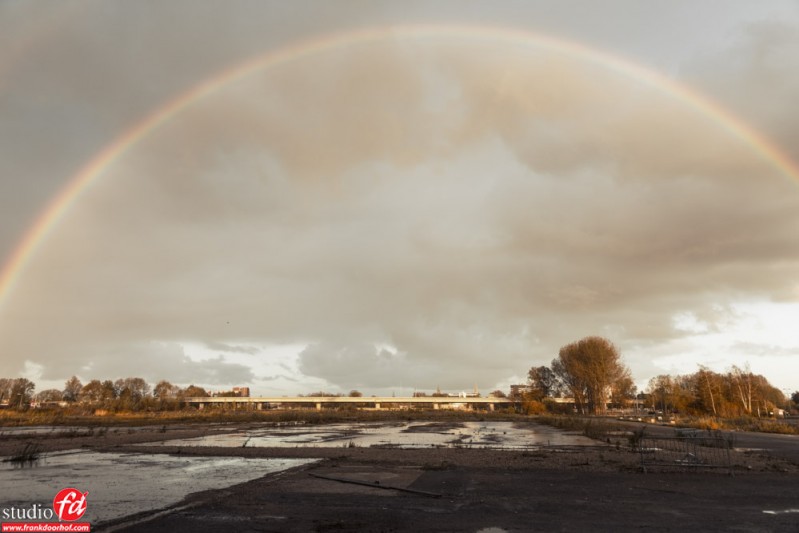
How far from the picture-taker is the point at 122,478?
68.4ft

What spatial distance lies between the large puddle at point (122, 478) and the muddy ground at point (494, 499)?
139 cm

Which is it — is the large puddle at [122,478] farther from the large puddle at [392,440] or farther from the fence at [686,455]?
the fence at [686,455]

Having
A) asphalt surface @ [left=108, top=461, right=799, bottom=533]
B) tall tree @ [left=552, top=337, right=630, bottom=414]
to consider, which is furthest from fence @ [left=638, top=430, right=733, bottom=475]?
tall tree @ [left=552, top=337, right=630, bottom=414]

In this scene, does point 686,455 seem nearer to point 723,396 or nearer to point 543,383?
point 723,396

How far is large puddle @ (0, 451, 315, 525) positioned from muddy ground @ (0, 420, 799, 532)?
139 centimetres

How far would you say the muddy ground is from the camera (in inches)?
498

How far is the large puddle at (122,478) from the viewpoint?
15.5 m

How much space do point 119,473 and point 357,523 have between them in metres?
15.4

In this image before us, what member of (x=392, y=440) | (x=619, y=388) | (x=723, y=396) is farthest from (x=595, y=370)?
(x=392, y=440)

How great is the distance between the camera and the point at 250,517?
44.2 ft

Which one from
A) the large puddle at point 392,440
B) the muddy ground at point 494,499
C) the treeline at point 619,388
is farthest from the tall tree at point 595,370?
the muddy ground at point 494,499

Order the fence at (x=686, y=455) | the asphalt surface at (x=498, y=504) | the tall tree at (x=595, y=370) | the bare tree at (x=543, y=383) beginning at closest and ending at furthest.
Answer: the asphalt surface at (x=498, y=504) < the fence at (x=686, y=455) < the tall tree at (x=595, y=370) < the bare tree at (x=543, y=383)

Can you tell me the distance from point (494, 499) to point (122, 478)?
15.6m

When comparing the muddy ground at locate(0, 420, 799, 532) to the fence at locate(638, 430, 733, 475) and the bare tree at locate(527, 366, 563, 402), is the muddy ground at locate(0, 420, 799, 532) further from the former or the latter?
the bare tree at locate(527, 366, 563, 402)
